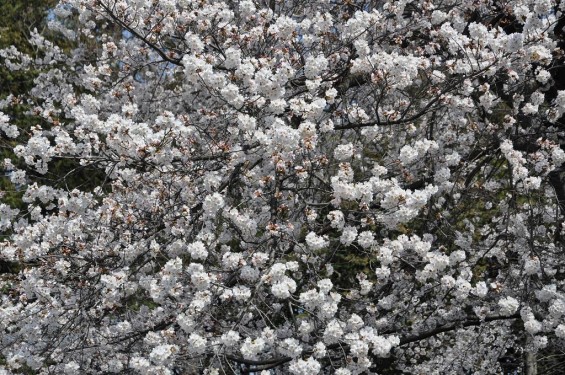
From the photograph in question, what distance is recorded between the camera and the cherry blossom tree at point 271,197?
446 centimetres

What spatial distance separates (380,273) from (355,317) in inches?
41.8

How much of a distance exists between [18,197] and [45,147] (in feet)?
23.9

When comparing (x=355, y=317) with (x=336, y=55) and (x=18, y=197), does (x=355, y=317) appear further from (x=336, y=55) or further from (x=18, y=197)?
(x=18, y=197)

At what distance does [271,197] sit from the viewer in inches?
192

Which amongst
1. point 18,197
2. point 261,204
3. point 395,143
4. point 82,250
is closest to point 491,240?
point 395,143

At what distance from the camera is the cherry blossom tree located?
4.46 m

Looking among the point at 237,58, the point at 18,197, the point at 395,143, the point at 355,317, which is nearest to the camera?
the point at 355,317

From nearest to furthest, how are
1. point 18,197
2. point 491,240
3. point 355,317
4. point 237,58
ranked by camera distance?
point 355,317 < point 237,58 < point 491,240 < point 18,197

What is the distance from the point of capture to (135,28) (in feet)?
18.3

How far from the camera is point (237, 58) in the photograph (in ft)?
15.4

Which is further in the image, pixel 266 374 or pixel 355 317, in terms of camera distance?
pixel 355 317

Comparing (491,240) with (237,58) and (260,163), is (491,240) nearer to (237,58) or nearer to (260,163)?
(260,163)

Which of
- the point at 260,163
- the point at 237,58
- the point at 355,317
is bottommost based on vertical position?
the point at 355,317

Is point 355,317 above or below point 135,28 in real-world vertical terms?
below
